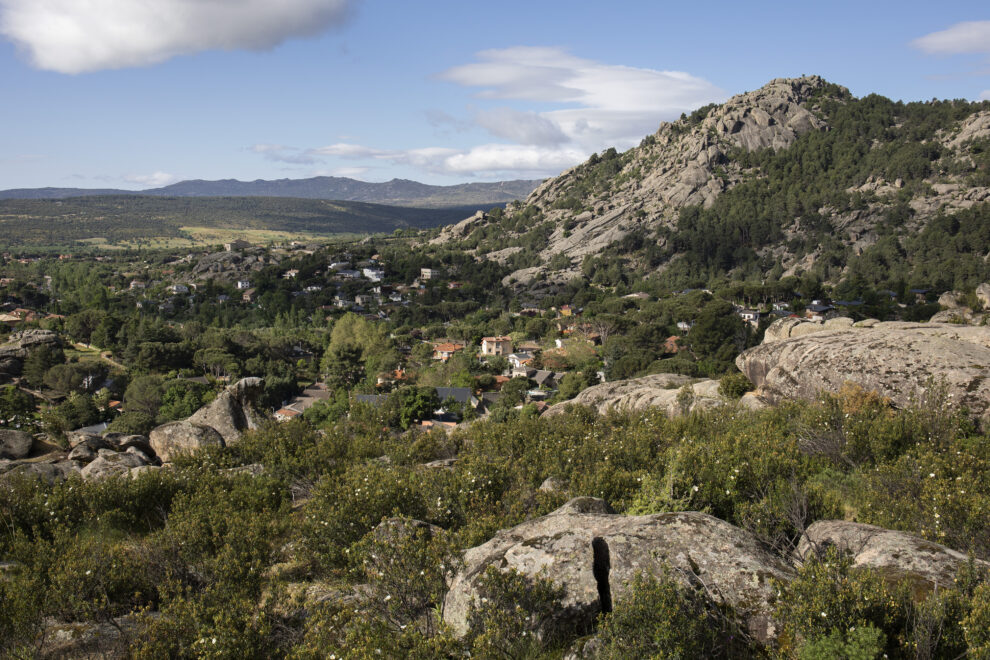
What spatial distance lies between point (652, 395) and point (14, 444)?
1996 centimetres

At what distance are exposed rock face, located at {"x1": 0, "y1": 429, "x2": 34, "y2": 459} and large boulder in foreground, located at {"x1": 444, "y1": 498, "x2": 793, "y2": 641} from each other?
16922mm

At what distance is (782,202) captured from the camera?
107 meters

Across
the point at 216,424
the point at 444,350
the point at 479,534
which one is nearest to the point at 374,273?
the point at 444,350

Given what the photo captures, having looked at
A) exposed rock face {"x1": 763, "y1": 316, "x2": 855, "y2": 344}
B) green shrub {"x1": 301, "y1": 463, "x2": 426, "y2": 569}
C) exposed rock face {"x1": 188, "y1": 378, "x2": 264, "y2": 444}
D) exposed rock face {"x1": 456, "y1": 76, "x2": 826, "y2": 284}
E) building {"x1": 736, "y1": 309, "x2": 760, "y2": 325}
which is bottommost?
building {"x1": 736, "y1": 309, "x2": 760, "y2": 325}

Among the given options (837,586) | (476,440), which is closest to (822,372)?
(476,440)

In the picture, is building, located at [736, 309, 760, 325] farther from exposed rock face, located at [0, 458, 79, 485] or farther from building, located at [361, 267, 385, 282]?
building, located at [361, 267, 385, 282]

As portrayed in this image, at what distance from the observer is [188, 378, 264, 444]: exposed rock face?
2048 centimetres

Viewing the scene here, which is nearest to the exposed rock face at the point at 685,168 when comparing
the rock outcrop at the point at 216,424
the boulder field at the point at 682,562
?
the rock outcrop at the point at 216,424

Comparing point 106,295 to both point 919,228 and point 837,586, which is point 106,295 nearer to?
point 837,586

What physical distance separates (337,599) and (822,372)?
13702 mm

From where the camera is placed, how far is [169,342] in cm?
5703

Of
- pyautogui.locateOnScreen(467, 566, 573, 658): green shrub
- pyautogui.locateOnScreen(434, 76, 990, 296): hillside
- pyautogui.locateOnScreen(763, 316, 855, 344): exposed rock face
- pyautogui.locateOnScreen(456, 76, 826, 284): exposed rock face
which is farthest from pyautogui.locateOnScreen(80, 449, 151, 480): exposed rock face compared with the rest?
pyautogui.locateOnScreen(456, 76, 826, 284): exposed rock face

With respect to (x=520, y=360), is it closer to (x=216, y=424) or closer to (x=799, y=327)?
(x=799, y=327)

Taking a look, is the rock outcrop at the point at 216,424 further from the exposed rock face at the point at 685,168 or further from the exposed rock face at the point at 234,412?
the exposed rock face at the point at 685,168
